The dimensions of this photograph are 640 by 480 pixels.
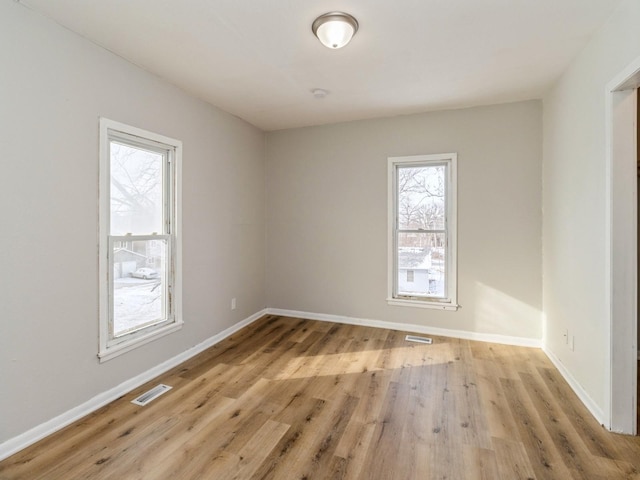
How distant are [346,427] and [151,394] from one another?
1.58 m

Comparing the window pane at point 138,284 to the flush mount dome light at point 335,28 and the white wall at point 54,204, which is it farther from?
the flush mount dome light at point 335,28

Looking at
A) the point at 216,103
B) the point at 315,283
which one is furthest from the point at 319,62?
the point at 315,283

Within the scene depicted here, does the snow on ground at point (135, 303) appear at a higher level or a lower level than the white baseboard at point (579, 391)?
higher

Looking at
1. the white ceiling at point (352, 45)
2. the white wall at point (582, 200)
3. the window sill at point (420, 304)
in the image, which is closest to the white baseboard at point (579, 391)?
the white wall at point (582, 200)

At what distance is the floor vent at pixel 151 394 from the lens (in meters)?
2.44

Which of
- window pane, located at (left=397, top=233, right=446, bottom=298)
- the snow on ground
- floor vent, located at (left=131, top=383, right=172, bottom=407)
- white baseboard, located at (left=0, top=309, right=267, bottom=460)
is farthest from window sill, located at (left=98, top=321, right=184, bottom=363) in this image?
window pane, located at (left=397, top=233, right=446, bottom=298)

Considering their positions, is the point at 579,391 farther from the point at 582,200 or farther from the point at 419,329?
the point at 419,329

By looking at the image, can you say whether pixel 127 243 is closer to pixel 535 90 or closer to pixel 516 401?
pixel 516 401

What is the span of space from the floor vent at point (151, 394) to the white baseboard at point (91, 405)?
16cm

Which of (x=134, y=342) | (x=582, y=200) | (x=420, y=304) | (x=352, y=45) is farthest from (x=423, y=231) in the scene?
(x=134, y=342)

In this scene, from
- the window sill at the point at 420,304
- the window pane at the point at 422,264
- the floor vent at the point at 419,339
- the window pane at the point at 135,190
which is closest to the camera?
the window pane at the point at 135,190

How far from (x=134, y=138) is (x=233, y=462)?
2.51 metres

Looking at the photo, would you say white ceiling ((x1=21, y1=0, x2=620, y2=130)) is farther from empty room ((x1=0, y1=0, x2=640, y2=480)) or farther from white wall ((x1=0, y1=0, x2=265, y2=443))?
white wall ((x1=0, y1=0, x2=265, y2=443))

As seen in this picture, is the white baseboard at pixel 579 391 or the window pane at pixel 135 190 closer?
the white baseboard at pixel 579 391
